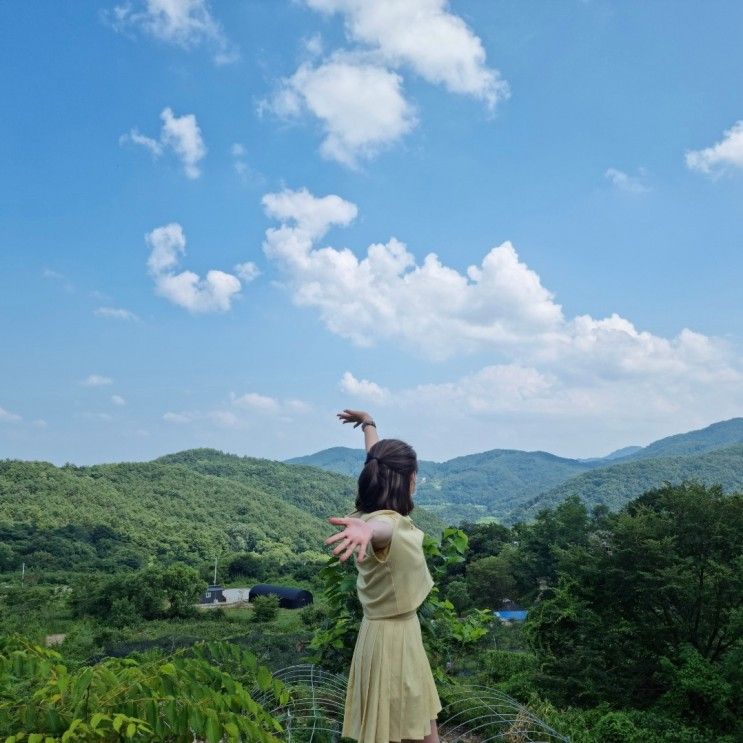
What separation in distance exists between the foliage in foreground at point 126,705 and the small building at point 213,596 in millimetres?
38969

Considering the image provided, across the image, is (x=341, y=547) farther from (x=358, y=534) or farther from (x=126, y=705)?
(x=126, y=705)

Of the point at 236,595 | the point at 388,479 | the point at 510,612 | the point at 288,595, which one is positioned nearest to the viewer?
the point at 388,479

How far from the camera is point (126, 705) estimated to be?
76.3 inches

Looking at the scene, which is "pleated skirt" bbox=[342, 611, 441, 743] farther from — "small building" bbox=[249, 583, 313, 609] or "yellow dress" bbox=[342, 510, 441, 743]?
"small building" bbox=[249, 583, 313, 609]

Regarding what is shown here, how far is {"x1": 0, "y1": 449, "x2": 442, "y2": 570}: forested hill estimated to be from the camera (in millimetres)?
52312

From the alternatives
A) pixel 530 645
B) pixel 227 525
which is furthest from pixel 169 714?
pixel 227 525

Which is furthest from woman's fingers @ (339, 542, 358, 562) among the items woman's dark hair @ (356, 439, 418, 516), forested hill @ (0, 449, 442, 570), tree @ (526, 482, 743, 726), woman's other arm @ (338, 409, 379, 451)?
forested hill @ (0, 449, 442, 570)

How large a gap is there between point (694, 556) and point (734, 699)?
2.76m

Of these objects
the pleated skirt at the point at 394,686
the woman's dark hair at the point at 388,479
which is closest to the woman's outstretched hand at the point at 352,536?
the woman's dark hair at the point at 388,479

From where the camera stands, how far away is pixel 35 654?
2416 millimetres

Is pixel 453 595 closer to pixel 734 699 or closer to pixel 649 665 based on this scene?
pixel 649 665

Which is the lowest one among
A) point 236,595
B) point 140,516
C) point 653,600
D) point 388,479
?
point 236,595

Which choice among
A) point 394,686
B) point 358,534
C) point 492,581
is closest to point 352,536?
point 358,534

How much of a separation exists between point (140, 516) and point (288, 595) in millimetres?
33924
